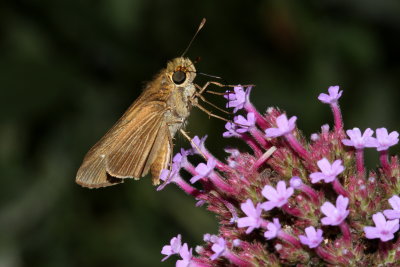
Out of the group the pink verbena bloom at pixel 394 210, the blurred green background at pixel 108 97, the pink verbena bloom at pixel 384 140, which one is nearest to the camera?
the pink verbena bloom at pixel 394 210

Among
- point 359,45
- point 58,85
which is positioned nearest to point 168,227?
point 58,85

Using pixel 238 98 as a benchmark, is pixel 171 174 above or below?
below

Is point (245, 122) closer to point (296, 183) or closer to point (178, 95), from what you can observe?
point (296, 183)

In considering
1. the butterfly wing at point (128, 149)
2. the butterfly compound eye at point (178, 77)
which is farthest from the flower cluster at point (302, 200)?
the butterfly compound eye at point (178, 77)

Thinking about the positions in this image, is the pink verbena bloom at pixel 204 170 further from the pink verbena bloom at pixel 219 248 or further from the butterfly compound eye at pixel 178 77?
the butterfly compound eye at pixel 178 77

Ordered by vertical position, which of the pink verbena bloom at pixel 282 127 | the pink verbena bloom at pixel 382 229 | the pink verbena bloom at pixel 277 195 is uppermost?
the pink verbena bloom at pixel 282 127

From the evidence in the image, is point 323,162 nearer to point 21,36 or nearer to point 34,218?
point 34,218

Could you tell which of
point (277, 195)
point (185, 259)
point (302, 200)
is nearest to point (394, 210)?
point (302, 200)
